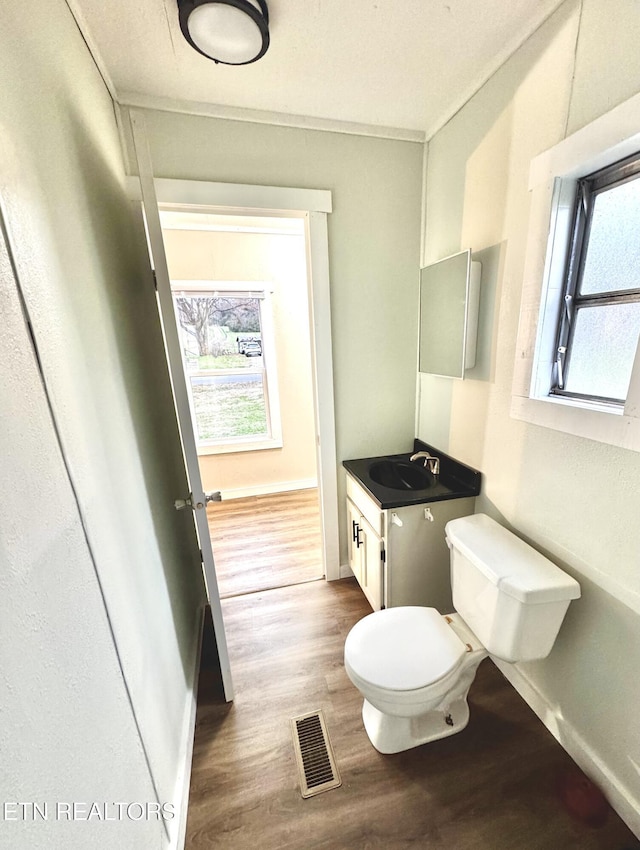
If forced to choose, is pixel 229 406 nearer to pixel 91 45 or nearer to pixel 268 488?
pixel 268 488

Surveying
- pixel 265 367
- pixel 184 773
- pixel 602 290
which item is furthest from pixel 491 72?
pixel 184 773

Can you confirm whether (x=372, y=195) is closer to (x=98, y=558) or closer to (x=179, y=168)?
(x=179, y=168)

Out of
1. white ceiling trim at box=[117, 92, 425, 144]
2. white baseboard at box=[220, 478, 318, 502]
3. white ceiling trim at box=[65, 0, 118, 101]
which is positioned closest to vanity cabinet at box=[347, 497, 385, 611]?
white baseboard at box=[220, 478, 318, 502]

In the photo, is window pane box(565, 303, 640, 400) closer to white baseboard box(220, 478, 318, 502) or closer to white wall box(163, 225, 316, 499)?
white wall box(163, 225, 316, 499)

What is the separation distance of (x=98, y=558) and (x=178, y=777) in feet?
3.12

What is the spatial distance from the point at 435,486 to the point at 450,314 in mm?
845

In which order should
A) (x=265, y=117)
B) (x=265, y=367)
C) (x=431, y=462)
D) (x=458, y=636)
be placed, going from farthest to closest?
(x=265, y=367) → (x=431, y=462) → (x=265, y=117) → (x=458, y=636)

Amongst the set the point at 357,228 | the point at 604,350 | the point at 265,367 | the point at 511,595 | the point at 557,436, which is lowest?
the point at 511,595

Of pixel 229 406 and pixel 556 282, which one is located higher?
pixel 556 282

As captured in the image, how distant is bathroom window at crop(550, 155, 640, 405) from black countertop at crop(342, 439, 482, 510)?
1.93 ft

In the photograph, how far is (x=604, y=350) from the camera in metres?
1.08

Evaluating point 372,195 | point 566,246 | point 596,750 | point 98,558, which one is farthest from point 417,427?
point 98,558

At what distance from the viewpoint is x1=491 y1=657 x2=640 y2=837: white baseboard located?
40.3 inches

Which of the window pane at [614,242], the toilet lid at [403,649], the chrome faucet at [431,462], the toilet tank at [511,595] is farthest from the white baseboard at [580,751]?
the window pane at [614,242]
